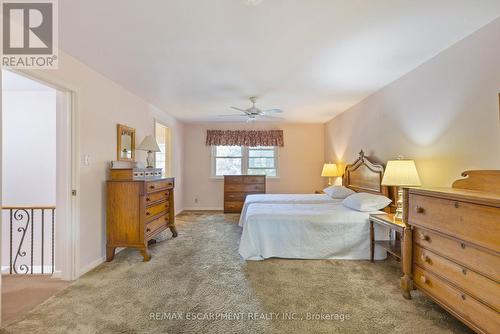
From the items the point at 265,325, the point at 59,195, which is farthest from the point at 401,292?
the point at 59,195

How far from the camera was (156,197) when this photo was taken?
3.45 m

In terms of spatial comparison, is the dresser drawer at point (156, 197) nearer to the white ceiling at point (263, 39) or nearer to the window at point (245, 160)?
the white ceiling at point (263, 39)

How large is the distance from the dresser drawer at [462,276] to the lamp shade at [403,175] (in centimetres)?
80

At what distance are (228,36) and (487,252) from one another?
2435 millimetres

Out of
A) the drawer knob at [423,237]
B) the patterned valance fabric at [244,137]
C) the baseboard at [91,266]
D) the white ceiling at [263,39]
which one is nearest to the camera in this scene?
the white ceiling at [263,39]

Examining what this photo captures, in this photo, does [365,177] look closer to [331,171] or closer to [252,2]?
[331,171]

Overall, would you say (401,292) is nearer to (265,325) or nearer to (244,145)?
(265,325)

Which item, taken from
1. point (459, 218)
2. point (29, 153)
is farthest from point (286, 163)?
point (29, 153)

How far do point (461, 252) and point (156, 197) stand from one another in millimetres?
3342

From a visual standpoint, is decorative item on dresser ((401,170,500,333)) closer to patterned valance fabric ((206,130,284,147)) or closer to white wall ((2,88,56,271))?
patterned valance fabric ((206,130,284,147))

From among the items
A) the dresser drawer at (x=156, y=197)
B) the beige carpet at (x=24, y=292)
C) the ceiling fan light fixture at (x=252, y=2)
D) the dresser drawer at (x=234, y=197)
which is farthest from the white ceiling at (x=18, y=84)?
the dresser drawer at (x=234, y=197)

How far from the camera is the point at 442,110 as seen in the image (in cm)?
246

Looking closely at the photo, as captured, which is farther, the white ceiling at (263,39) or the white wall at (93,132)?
the white wall at (93,132)

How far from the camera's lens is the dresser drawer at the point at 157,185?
3180 millimetres
